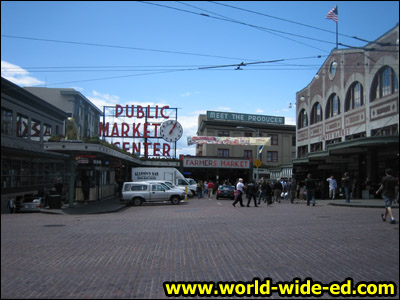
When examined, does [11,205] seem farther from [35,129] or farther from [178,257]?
[178,257]

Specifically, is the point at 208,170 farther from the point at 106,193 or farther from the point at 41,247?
the point at 41,247

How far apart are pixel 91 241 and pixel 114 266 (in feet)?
8.18

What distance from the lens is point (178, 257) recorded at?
6.89 metres

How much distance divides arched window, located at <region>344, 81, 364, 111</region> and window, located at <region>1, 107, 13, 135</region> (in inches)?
167

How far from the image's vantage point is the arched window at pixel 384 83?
3.52 m

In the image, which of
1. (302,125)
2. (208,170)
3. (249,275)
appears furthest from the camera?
(208,170)

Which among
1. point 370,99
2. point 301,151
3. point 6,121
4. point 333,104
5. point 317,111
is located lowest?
point 6,121

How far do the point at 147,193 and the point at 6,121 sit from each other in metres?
Answer: 20.9

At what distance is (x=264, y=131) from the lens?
5934cm

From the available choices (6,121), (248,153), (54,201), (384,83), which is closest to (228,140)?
(248,153)

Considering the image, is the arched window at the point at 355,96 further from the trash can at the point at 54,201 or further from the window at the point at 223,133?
the window at the point at 223,133

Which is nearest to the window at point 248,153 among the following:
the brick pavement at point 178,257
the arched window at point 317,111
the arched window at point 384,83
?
the arched window at point 317,111

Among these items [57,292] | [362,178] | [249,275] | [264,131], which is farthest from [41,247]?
[264,131]

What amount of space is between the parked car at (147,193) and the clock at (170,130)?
19.2 m
